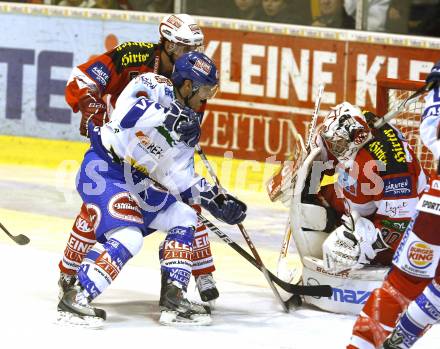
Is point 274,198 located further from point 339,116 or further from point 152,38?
point 152,38

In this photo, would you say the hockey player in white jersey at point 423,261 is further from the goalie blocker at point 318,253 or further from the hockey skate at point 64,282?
the hockey skate at point 64,282

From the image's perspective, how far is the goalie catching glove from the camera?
5.61 m

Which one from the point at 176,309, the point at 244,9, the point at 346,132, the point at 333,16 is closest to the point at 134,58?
the point at 346,132

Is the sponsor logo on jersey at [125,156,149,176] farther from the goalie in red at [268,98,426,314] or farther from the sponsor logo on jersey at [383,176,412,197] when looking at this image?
the sponsor logo on jersey at [383,176,412,197]

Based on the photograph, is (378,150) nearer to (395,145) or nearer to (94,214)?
(395,145)

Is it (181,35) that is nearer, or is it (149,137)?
(149,137)

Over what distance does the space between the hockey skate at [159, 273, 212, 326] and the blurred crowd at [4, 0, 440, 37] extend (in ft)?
12.1

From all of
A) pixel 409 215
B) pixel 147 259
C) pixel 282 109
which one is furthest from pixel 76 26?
pixel 409 215

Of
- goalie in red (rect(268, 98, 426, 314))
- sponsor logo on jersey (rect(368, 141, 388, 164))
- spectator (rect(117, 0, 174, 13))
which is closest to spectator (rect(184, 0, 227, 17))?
spectator (rect(117, 0, 174, 13))

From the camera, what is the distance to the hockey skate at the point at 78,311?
512cm

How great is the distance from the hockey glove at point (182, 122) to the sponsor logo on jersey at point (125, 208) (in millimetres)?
317

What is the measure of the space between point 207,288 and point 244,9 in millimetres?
3700

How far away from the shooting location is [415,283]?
14.8 ft

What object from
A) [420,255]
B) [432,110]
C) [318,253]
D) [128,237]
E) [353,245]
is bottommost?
[318,253]
